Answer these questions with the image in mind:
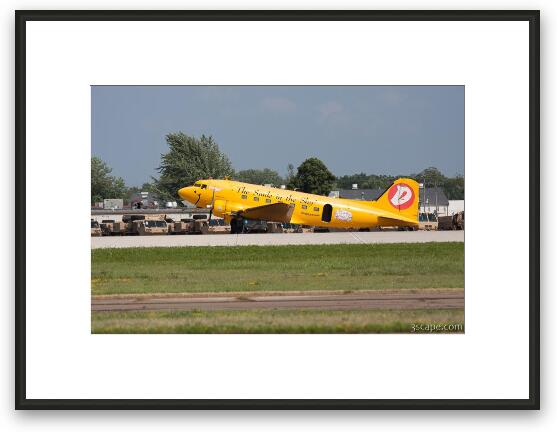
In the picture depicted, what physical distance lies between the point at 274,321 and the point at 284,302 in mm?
2343

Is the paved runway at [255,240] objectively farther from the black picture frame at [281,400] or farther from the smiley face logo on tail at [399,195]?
the black picture frame at [281,400]

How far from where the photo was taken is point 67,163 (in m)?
9.84

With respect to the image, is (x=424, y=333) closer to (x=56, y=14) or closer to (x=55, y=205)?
(x=55, y=205)

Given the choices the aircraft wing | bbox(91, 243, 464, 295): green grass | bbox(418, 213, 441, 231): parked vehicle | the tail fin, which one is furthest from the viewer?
the aircraft wing

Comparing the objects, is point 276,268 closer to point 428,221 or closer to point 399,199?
point 399,199

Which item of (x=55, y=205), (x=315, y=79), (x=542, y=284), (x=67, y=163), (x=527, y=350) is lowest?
(x=527, y=350)

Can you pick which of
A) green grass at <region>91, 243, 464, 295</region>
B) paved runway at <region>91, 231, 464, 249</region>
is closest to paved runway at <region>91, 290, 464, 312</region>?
green grass at <region>91, 243, 464, 295</region>

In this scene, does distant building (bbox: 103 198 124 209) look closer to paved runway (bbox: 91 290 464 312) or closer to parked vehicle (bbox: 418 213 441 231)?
parked vehicle (bbox: 418 213 441 231)

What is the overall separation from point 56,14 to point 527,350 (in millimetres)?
7995

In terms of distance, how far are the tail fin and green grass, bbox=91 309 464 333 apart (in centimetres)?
2882

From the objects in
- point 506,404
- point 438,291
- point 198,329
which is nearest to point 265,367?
point 198,329

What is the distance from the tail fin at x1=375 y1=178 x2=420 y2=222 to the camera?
4056 centimetres

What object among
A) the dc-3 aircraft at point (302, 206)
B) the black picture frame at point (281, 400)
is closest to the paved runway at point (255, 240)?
the dc-3 aircraft at point (302, 206)

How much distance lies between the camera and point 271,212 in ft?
140
